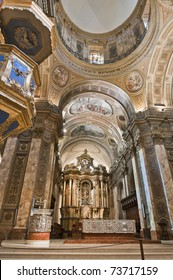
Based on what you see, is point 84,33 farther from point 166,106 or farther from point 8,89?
point 8,89

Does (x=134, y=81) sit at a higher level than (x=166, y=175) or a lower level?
higher

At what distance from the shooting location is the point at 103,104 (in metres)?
13.7

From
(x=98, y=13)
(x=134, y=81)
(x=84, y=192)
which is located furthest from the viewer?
(x=84, y=192)

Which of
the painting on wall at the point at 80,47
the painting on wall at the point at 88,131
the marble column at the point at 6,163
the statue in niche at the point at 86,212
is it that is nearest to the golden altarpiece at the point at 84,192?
the statue in niche at the point at 86,212

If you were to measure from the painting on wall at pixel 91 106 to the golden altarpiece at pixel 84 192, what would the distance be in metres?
6.00

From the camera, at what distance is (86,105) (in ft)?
46.7

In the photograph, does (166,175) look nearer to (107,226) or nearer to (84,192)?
(107,226)

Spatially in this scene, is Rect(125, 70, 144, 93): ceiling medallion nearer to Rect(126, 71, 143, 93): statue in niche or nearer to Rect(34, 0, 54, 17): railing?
Rect(126, 71, 143, 93): statue in niche

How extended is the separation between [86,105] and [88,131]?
A: 13.3 ft

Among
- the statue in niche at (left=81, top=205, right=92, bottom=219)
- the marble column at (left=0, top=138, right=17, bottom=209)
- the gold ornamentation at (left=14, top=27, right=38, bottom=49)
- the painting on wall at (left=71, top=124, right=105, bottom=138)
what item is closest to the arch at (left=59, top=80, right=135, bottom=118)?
the marble column at (left=0, top=138, right=17, bottom=209)

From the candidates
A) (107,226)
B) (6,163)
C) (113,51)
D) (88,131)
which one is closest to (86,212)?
(88,131)

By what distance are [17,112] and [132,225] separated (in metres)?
6.83

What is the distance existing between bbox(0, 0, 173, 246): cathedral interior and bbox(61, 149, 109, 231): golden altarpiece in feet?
0.42

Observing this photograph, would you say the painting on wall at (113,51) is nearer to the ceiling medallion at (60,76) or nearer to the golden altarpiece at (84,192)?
the ceiling medallion at (60,76)
